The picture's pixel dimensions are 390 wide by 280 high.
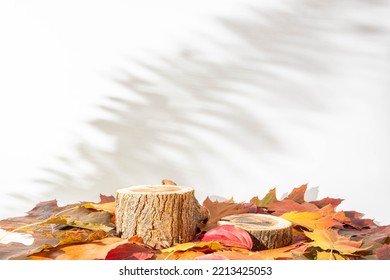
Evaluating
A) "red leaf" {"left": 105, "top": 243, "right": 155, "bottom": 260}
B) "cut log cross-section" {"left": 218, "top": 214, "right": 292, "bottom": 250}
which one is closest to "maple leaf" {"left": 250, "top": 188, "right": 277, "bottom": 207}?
"cut log cross-section" {"left": 218, "top": 214, "right": 292, "bottom": 250}

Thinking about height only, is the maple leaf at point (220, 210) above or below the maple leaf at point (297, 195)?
below

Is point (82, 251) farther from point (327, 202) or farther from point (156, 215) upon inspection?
point (327, 202)

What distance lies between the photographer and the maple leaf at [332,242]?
4.05ft

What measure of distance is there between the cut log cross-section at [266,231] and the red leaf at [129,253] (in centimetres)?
23

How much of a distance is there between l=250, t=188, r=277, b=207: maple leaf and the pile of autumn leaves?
0.56ft

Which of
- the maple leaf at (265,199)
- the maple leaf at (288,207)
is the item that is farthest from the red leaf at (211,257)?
the maple leaf at (265,199)

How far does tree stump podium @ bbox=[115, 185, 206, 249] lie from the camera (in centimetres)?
128

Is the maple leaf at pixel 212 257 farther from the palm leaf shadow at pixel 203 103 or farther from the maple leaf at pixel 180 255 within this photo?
the palm leaf shadow at pixel 203 103

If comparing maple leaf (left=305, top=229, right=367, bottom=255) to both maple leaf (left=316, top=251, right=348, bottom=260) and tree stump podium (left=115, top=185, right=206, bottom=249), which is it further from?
tree stump podium (left=115, top=185, right=206, bottom=249)

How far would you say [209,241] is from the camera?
1.28 m

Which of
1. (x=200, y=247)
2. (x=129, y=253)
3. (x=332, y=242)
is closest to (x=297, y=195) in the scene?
(x=332, y=242)

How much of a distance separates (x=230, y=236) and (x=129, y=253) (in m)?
0.23
